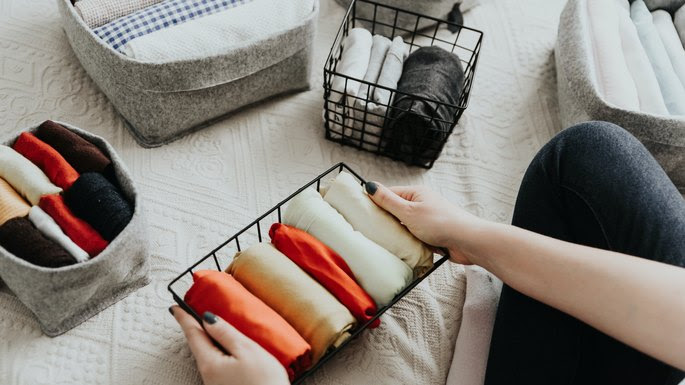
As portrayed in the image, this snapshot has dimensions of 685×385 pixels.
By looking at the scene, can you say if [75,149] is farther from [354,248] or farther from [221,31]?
[354,248]

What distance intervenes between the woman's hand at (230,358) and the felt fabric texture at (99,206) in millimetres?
179

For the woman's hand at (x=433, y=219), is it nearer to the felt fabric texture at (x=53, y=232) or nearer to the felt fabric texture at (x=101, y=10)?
the felt fabric texture at (x=53, y=232)

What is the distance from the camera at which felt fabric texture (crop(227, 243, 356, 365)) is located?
2.23 feet

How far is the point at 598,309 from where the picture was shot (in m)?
0.63

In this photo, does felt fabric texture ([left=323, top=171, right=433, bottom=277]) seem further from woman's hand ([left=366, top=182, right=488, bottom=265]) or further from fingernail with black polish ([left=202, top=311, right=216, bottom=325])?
fingernail with black polish ([left=202, top=311, right=216, bottom=325])

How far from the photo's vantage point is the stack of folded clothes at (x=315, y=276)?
67 cm

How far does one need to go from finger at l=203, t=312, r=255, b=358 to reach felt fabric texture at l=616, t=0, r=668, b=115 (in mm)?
834

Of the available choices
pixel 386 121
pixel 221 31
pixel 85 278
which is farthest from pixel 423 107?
pixel 85 278

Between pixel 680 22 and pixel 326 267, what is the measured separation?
101cm

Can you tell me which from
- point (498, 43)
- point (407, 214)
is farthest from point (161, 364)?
point (498, 43)

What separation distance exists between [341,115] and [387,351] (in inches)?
16.6

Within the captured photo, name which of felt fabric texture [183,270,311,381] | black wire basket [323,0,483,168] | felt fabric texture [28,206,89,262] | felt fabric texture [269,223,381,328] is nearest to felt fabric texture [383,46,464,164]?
black wire basket [323,0,483,168]

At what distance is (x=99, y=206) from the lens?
75 cm

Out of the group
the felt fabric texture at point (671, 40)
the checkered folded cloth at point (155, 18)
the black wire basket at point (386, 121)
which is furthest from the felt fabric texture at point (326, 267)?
the felt fabric texture at point (671, 40)
